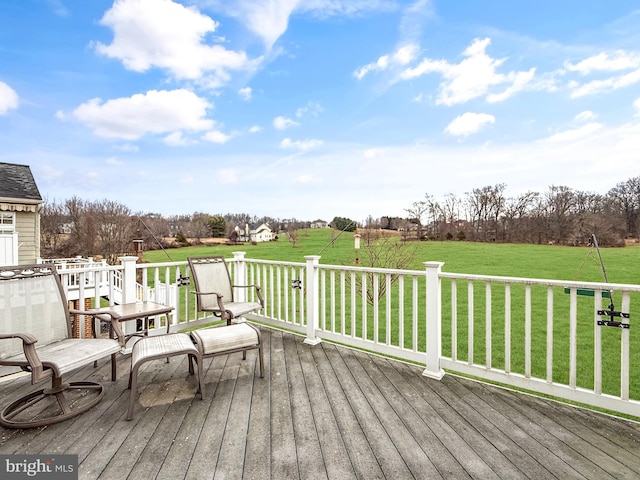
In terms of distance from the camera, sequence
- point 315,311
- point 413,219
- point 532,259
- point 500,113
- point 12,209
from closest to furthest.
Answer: point 315,311, point 500,113, point 12,209, point 413,219, point 532,259

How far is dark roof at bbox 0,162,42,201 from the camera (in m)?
9.31

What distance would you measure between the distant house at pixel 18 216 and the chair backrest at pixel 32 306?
898 cm

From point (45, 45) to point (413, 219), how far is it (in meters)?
10.4

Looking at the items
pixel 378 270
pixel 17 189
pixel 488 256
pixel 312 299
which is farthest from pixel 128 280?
pixel 488 256

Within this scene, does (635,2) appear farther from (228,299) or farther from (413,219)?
(228,299)

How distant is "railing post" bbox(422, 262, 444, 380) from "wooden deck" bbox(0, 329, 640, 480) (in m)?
0.17

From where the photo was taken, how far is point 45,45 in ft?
22.1

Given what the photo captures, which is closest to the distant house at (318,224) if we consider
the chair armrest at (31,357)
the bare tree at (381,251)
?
the bare tree at (381,251)

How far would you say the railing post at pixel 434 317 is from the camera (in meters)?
3.01

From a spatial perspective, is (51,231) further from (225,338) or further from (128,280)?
(225,338)

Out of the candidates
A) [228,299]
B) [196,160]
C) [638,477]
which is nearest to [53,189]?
[196,160]

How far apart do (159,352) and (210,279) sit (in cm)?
184

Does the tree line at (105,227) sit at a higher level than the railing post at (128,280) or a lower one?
higher

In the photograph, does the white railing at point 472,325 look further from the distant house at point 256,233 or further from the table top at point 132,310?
the distant house at point 256,233
